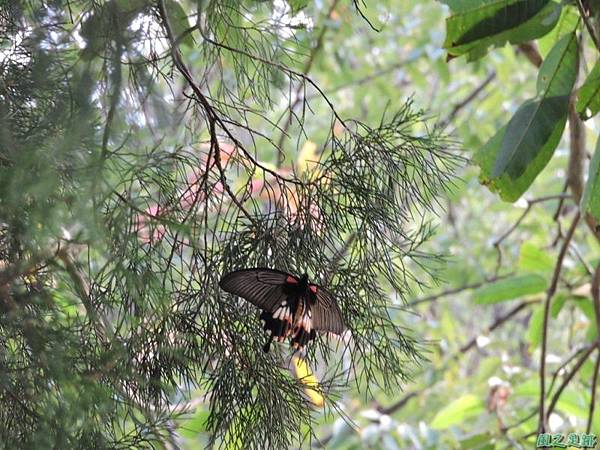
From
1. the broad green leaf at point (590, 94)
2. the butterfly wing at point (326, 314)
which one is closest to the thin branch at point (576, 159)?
the broad green leaf at point (590, 94)

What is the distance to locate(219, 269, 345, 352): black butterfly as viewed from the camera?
575mm

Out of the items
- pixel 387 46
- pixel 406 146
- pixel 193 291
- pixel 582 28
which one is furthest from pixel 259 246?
pixel 387 46

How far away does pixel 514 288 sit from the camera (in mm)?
1306

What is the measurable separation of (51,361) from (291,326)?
0.56 ft

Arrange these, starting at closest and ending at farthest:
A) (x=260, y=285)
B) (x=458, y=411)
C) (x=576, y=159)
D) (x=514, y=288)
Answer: (x=260, y=285), (x=576, y=159), (x=514, y=288), (x=458, y=411)

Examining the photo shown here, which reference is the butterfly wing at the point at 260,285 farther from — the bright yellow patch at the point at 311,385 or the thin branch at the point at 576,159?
the thin branch at the point at 576,159

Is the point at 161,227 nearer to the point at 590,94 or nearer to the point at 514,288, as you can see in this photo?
the point at 590,94

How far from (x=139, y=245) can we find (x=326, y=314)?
0.49 ft

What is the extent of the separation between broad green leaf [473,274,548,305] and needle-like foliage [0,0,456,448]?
2.10ft

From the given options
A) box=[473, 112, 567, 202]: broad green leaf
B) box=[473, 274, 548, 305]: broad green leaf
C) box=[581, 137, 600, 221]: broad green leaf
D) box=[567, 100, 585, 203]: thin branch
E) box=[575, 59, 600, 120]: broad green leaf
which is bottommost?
box=[581, 137, 600, 221]: broad green leaf

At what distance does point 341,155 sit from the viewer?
695 mm

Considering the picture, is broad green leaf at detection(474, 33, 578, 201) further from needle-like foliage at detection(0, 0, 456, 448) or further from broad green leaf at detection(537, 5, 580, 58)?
needle-like foliage at detection(0, 0, 456, 448)

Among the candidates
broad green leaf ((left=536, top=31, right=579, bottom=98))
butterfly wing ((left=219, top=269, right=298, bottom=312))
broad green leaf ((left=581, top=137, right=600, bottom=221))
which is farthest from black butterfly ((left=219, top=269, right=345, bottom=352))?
broad green leaf ((left=536, top=31, right=579, bottom=98))

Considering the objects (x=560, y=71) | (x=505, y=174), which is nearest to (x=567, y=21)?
(x=560, y=71)
